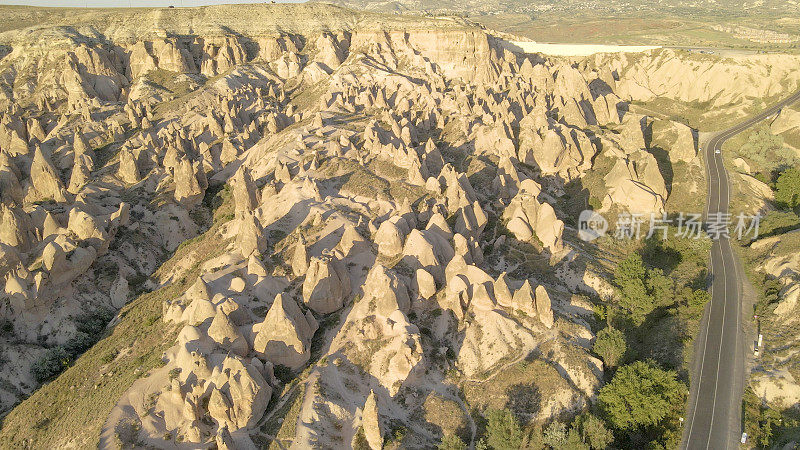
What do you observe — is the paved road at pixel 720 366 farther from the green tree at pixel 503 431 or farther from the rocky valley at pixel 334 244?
the green tree at pixel 503 431

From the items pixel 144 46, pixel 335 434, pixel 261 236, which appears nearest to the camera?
pixel 335 434

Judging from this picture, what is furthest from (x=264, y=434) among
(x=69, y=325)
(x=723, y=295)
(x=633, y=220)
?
(x=633, y=220)

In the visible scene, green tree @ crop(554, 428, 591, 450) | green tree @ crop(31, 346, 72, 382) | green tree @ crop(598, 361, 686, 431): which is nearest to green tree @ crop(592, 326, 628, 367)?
green tree @ crop(598, 361, 686, 431)

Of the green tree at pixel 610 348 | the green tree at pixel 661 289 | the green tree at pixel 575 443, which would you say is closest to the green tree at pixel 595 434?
the green tree at pixel 575 443

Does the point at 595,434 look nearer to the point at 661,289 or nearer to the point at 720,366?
the point at 720,366

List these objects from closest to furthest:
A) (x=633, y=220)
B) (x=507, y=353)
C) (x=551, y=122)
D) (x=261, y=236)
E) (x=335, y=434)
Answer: (x=335, y=434), (x=507, y=353), (x=261, y=236), (x=633, y=220), (x=551, y=122)

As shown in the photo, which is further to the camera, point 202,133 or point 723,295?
point 202,133

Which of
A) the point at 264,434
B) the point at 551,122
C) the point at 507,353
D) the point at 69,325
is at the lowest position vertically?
the point at 69,325

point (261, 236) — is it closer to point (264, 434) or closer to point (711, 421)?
point (264, 434)
